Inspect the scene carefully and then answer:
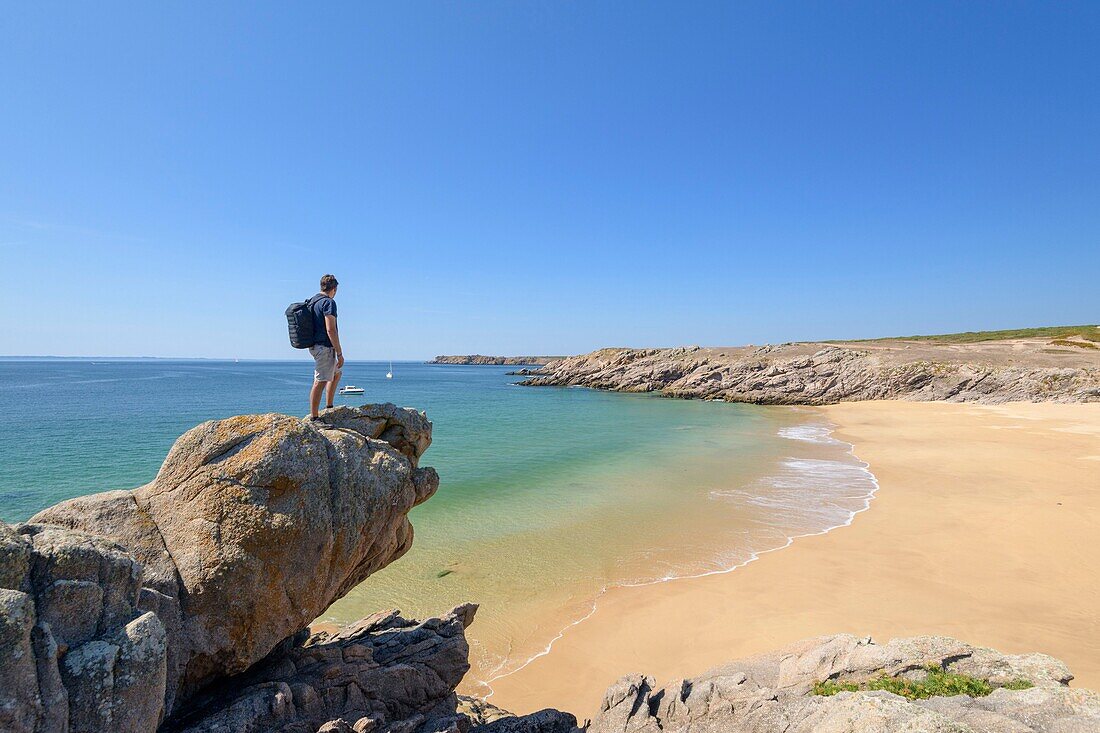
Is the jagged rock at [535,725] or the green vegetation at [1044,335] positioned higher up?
the green vegetation at [1044,335]

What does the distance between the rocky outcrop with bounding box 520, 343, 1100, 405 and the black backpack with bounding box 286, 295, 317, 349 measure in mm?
67349

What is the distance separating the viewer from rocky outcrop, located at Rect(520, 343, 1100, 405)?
53388 millimetres

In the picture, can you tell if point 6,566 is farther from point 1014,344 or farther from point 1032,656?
point 1014,344

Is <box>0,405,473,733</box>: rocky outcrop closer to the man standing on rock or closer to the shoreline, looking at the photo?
the man standing on rock

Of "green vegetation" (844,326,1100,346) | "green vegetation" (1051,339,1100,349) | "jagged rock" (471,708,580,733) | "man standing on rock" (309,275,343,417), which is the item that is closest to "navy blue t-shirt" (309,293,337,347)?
"man standing on rock" (309,275,343,417)

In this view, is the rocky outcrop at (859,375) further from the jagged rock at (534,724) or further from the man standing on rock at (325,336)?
the man standing on rock at (325,336)

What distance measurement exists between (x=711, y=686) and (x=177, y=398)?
8397 cm

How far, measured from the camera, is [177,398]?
70.0m

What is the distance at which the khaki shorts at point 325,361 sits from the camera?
8297mm

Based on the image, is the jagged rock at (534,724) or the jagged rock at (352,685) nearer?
the jagged rock at (352,685)

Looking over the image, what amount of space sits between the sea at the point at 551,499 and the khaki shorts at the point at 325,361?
22.2 ft

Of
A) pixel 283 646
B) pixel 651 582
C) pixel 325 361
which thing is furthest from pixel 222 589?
pixel 651 582

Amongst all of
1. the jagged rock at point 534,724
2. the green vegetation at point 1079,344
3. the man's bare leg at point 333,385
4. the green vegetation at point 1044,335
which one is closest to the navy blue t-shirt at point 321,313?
the man's bare leg at point 333,385

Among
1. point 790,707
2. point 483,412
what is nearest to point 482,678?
point 790,707
